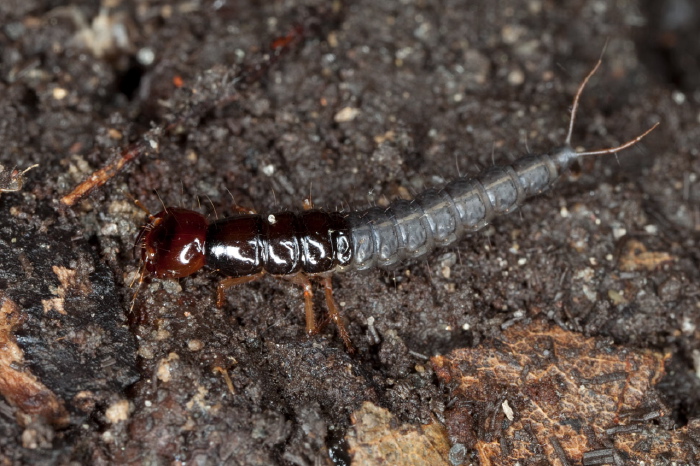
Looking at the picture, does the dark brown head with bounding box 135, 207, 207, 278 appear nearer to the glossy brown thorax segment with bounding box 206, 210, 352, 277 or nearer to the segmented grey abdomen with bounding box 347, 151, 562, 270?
the glossy brown thorax segment with bounding box 206, 210, 352, 277

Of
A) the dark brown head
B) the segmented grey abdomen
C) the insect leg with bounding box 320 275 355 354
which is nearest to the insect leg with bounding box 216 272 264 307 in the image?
the dark brown head

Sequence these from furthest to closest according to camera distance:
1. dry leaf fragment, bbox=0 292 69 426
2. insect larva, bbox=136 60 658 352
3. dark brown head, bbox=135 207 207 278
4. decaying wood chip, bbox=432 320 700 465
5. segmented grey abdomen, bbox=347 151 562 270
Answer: segmented grey abdomen, bbox=347 151 562 270 < insect larva, bbox=136 60 658 352 < dark brown head, bbox=135 207 207 278 < decaying wood chip, bbox=432 320 700 465 < dry leaf fragment, bbox=0 292 69 426

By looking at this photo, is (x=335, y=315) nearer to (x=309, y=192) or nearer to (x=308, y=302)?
(x=308, y=302)

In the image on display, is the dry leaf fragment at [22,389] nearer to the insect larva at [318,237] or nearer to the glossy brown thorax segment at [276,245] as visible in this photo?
the insect larva at [318,237]

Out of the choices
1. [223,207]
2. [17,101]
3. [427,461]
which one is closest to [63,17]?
[17,101]

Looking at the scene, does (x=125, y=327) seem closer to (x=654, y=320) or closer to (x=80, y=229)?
(x=80, y=229)

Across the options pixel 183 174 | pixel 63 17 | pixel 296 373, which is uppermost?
pixel 63 17
